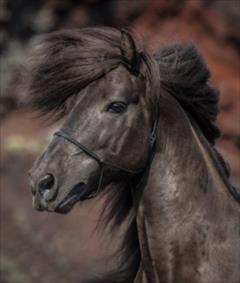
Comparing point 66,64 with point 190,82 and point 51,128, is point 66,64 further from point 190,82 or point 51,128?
point 51,128

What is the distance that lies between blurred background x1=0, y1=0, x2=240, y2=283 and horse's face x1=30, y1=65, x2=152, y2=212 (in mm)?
5272

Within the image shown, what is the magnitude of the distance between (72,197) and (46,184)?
13 cm

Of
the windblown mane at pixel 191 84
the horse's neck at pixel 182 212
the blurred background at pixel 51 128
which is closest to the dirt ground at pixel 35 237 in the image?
the blurred background at pixel 51 128

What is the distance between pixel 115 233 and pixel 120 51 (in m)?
0.86

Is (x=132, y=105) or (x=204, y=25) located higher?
(x=204, y=25)

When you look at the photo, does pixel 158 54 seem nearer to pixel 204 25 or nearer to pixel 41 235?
pixel 41 235

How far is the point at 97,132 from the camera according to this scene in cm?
447

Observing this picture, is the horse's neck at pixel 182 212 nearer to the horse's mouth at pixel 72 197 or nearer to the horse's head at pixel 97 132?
the horse's head at pixel 97 132

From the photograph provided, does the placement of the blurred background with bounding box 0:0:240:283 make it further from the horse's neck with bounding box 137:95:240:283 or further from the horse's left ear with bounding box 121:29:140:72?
the horse's left ear with bounding box 121:29:140:72

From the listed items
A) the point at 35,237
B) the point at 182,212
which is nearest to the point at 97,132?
the point at 182,212

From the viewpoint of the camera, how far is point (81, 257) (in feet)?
34.3

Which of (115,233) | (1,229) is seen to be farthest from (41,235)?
(115,233)

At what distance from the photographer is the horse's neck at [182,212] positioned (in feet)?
14.8

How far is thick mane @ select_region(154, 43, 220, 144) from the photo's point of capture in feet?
15.5
